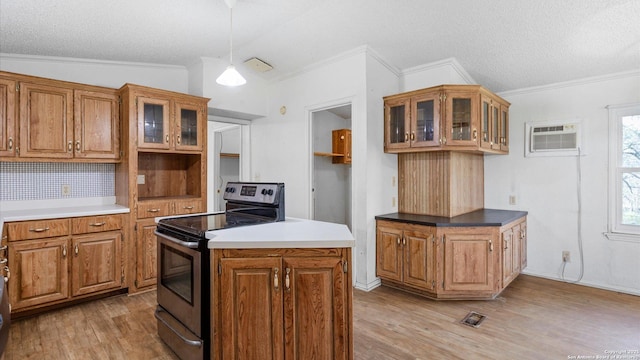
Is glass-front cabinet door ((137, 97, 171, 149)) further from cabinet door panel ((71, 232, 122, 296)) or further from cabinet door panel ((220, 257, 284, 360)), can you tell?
cabinet door panel ((220, 257, 284, 360))

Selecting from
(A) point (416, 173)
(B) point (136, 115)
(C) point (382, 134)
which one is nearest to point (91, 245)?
(B) point (136, 115)

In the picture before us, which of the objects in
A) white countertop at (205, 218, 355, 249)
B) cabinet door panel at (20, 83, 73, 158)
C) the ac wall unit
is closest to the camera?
white countertop at (205, 218, 355, 249)

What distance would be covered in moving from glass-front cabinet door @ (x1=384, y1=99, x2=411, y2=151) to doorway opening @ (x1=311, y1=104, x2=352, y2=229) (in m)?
1.25

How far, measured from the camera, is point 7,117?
2723mm

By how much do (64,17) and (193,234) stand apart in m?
2.15

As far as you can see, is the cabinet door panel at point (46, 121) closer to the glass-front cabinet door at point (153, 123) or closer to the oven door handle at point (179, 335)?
the glass-front cabinet door at point (153, 123)

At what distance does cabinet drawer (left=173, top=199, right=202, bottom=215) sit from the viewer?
11.6 feet

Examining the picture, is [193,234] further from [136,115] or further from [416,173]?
[416,173]

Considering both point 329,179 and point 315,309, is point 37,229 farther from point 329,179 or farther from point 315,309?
point 329,179

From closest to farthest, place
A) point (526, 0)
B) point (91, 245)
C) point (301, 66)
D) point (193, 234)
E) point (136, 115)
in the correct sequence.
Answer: point (193, 234) < point (526, 0) < point (91, 245) < point (136, 115) < point (301, 66)

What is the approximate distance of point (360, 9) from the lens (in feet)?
8.58

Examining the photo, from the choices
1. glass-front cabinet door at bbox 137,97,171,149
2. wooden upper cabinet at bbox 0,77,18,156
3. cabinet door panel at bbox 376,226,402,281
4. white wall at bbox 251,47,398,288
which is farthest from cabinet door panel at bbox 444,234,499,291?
wooden upper cabinet at bbox 0,77,18,156

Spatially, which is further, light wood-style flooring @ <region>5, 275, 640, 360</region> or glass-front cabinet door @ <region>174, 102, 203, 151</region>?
glass-front cabinet door @ <region>174, 102, 203, 151</region>

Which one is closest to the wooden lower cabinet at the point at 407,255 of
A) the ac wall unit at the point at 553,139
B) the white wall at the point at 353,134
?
the white wall at the point at 353,134
